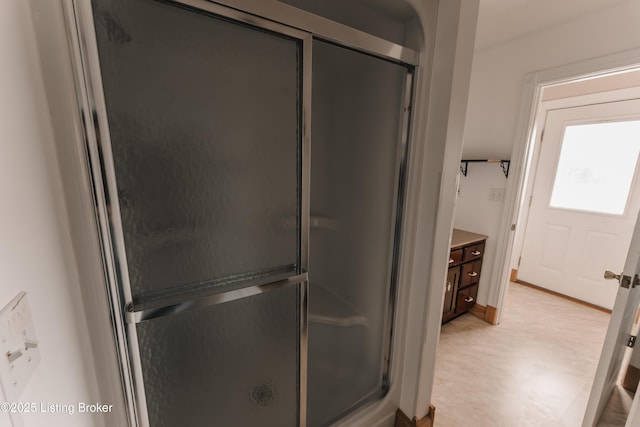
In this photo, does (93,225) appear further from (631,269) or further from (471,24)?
(631,269)

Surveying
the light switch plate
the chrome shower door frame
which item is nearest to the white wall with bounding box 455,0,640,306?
the chrome shower door frame

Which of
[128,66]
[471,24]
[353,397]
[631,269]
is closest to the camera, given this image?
[128,66]

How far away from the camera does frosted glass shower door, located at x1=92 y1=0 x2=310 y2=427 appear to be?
0.65 m

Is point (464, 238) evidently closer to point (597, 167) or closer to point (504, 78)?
point (504, 78)

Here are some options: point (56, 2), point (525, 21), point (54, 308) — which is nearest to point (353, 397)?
point (54, 308)

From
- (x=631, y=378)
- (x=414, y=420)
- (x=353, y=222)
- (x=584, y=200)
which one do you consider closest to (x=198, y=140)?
(x=353, y=222)

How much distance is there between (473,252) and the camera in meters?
2.27

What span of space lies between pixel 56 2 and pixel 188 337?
35.4 inches

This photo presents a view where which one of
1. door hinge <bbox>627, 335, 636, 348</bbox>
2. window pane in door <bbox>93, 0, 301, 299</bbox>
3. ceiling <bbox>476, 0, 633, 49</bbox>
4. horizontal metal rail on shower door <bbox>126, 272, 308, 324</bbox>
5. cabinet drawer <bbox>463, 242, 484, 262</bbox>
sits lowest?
door hinge <bbox>627, 335, 636, 348</bbox>

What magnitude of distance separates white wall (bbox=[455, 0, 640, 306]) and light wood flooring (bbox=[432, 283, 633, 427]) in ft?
1.45

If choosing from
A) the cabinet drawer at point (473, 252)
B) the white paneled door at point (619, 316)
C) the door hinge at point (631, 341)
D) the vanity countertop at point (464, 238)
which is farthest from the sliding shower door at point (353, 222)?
the door hinge at point (631, 341)

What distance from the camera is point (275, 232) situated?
92 centimetres

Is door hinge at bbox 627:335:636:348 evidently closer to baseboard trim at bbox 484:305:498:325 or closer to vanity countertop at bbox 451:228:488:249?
baseboard trim at bbox 484:305:498:325

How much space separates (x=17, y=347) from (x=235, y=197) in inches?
21.4
